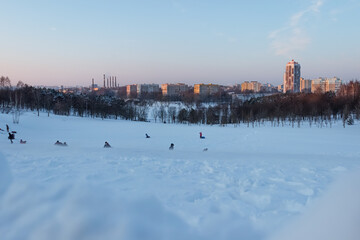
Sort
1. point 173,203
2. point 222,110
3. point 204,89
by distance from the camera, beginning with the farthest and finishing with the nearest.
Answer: point 204,89 < point 222,110 < point 173,203

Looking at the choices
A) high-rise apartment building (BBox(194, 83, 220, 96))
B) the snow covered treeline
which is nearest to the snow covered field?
→ the snow covered treeline

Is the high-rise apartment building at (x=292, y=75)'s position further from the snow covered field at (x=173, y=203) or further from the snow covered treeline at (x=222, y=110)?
the snow covered field at (x=173, y=203)

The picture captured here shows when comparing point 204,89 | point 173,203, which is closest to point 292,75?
point 204,89

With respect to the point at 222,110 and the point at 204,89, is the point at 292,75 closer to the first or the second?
the point at 204,89

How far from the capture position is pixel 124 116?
47656 mm

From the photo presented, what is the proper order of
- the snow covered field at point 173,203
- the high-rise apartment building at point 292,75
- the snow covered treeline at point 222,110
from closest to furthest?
1. the snow covered field at point 173,203
2. the snow covered treeline at point 222,110
3. the high-rise apartment building at point 292,75

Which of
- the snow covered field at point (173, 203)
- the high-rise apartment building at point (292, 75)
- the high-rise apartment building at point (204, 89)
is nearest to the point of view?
the snow covered field at point (173, 203)

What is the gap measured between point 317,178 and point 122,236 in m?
3.76

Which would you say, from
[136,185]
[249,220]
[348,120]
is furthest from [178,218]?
[348,120]

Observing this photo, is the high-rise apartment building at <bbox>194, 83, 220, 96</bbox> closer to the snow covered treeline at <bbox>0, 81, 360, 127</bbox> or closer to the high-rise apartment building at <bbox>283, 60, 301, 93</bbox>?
the high-rise apartment building at <bbox>283, 60, 301, 93</bbox>

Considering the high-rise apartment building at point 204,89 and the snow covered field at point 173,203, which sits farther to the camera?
the high-rise apartment building at point 204,89

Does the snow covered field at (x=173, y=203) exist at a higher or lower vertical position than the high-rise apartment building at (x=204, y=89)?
lower

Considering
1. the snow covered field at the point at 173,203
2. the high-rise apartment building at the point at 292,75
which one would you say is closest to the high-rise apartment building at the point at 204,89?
the high-rise apartment building at the point at 292,75

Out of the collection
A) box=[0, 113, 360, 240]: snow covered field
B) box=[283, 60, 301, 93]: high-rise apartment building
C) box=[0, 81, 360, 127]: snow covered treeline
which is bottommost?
box=[0, 113, 360, 240]: snow covered field
